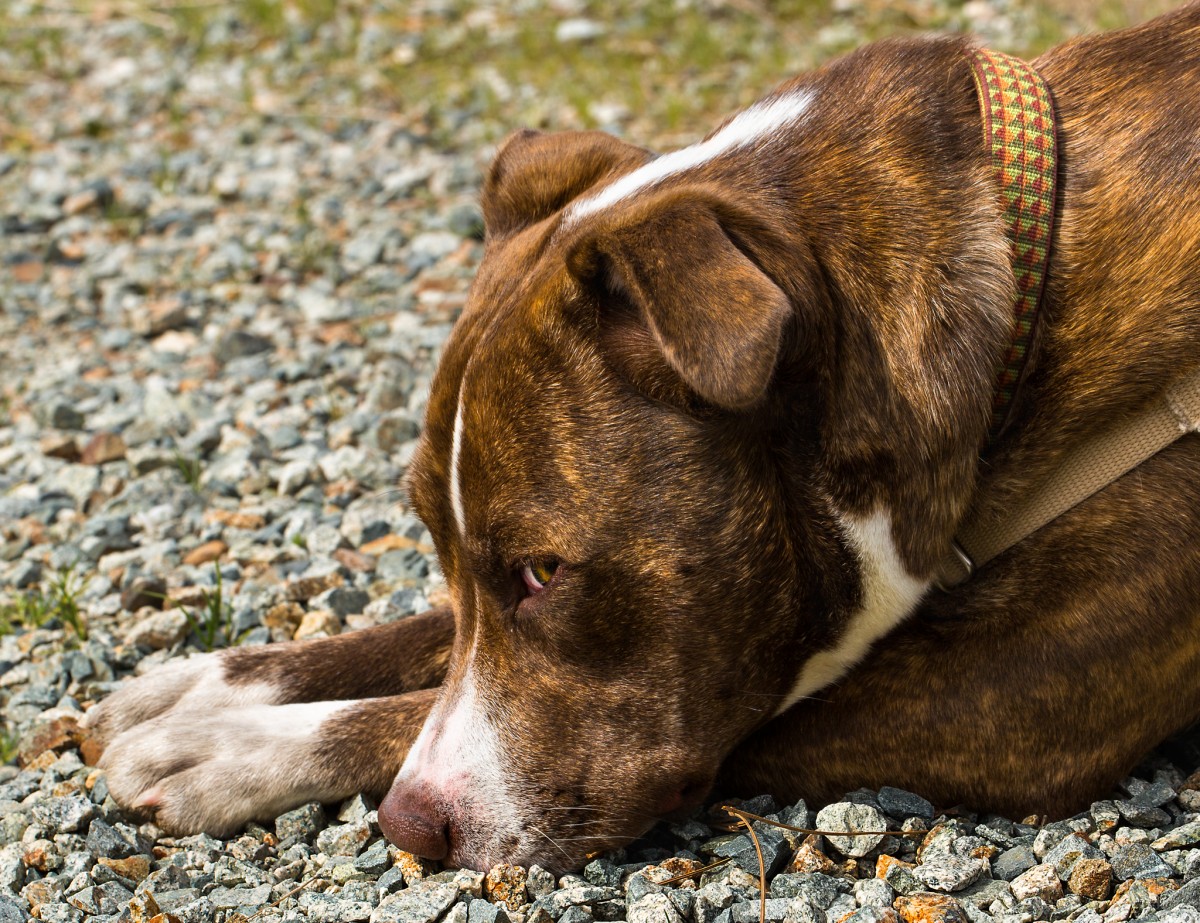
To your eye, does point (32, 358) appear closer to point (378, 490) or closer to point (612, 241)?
point (378, 490)

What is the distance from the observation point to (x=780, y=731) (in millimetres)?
3586

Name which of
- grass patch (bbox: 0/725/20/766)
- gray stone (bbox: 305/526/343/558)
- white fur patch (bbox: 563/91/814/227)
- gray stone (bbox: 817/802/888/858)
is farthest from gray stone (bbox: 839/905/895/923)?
gray stone (bbox: 305/526/343/558)

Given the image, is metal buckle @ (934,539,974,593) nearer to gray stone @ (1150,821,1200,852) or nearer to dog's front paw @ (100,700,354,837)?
gray stone @ (1150,821,1200,852)

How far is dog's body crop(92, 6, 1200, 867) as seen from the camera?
3135 mm

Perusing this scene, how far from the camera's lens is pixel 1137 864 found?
3.04 metres

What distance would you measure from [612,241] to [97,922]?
1.79m

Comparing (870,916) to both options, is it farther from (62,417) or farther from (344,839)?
(62,417)

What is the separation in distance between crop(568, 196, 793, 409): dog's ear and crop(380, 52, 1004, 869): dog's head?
0.05 ft

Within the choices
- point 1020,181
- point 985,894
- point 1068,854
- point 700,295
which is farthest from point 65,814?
point 1020,181

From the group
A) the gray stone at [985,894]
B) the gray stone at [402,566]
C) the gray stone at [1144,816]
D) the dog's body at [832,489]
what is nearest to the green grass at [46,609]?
the gray stone at [402,566]

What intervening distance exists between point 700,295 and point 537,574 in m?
0.79

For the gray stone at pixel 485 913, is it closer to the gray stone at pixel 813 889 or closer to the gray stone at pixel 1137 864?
the gray stone at pixel 813 889

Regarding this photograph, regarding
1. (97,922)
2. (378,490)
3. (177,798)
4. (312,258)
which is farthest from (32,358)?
(97,922)

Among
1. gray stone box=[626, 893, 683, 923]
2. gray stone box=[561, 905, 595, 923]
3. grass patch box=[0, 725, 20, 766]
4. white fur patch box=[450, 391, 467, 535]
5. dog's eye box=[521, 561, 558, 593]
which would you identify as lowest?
grass patch box=[0, 725, 20, 766]
